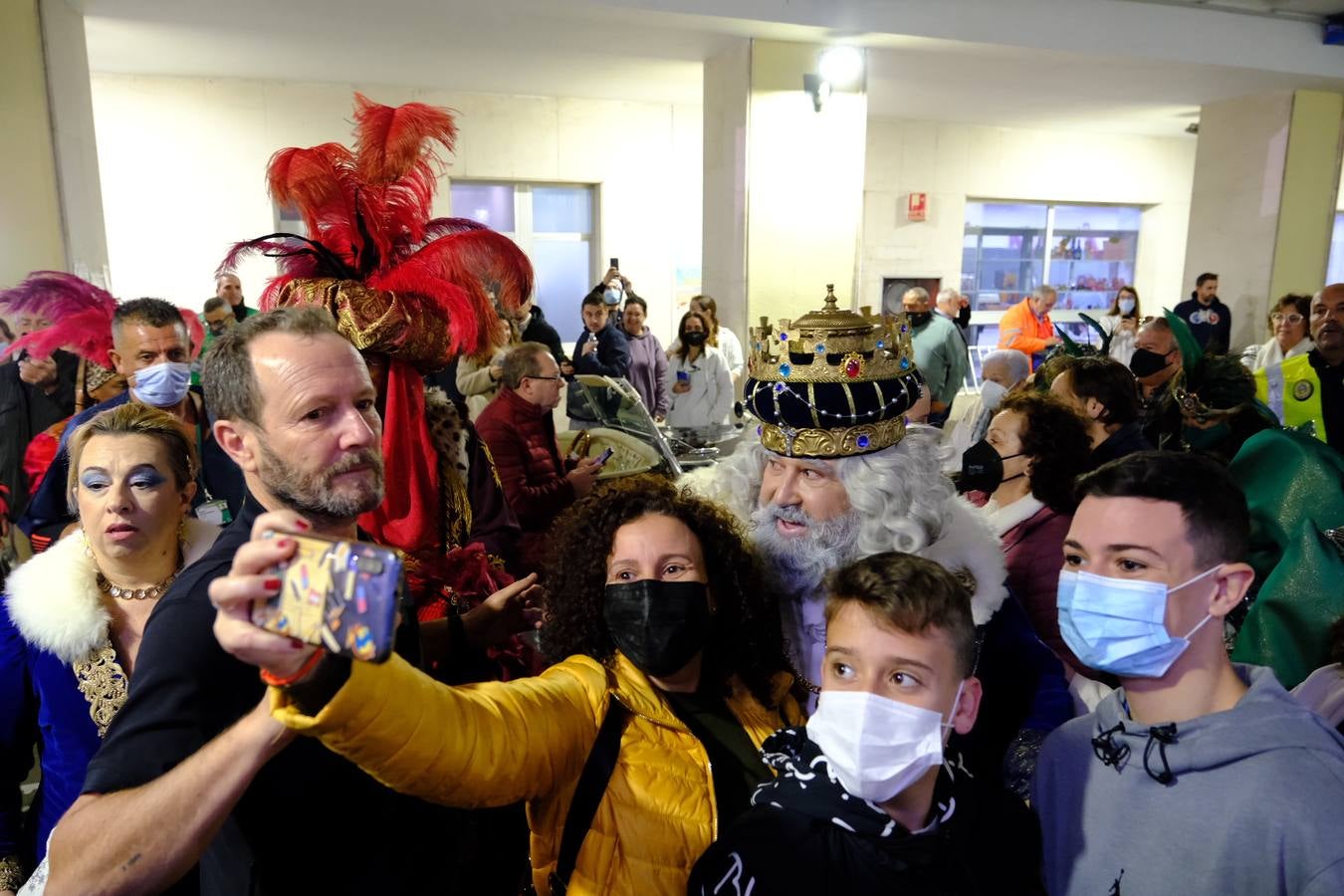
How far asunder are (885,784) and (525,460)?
286 centimetres

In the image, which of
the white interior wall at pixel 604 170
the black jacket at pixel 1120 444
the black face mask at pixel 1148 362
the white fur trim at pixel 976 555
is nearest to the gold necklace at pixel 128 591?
the white fur trim at pixel 976 555

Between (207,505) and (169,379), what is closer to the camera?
(207,505)

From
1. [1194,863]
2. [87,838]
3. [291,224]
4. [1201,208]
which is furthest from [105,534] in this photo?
[1201,208]

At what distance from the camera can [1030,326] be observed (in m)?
11.2

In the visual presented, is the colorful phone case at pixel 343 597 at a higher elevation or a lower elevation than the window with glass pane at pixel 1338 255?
lower

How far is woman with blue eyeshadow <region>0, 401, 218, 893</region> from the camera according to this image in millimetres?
1894

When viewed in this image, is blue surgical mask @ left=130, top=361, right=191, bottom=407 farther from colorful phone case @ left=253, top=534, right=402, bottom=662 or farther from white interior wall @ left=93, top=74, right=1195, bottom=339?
white interior wall @ left=93, top=74, right=1195, bottom=339

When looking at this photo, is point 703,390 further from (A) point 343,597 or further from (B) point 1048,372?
(A) point 343,597

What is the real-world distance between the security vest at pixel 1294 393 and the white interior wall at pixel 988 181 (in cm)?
785

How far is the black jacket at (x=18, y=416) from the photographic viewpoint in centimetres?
421

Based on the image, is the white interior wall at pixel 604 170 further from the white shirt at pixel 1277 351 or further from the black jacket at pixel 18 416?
the black jacket at pixel 18 416

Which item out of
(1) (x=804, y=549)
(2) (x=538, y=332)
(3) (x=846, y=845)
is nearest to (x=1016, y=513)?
(1) (x=804, y=549)

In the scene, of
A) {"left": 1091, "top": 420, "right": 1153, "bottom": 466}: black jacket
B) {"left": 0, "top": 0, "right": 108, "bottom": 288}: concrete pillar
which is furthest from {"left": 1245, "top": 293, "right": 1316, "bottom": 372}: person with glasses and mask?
{"left": 0, "top": 0, "right": 108, "bottom": 288}: concrete pillar

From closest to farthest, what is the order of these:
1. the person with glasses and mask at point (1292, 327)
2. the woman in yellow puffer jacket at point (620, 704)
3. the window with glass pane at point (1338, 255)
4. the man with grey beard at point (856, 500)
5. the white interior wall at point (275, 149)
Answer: the woman in yellow puffer jacket at point (620, 704) < the man with grey beard at point (856, 500) < the person with glasses and mask at point (1292, 327) < the white interior wall at point (275, 149) < the window with glass pane at point (1338, 255)
